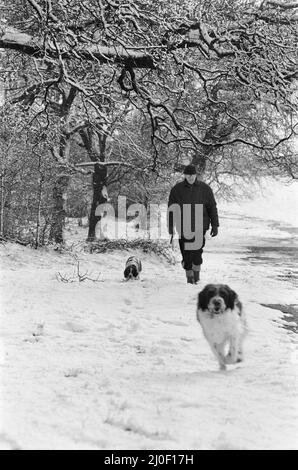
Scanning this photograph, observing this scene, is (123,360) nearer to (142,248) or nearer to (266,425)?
(266,425)

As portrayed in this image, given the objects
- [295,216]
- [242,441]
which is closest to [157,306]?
[242,441]

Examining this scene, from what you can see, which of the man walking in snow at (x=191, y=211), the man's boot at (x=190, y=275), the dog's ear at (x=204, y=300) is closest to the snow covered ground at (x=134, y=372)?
the man's boot at (x=190, y=275)

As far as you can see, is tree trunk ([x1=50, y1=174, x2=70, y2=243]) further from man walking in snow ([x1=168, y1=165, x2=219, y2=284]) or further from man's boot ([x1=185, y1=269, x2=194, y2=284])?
man walking in snow ([x1=168, y1=165, x2=219, y2=284])

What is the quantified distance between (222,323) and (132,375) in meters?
1.05

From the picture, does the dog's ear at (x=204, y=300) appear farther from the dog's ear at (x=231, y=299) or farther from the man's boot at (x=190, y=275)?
the man's boot at (x=190, y=275)

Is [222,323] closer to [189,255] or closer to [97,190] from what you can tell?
[189,255]

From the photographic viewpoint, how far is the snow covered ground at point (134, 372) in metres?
3.21

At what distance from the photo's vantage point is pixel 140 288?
31.0 feet

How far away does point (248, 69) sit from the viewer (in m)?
8.72

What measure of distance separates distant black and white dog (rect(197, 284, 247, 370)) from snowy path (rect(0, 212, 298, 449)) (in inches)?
7.1

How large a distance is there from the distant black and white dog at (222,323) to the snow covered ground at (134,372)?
17 cm

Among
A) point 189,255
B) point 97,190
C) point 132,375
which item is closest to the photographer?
point 132,375

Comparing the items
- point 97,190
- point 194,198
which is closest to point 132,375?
point 194,198

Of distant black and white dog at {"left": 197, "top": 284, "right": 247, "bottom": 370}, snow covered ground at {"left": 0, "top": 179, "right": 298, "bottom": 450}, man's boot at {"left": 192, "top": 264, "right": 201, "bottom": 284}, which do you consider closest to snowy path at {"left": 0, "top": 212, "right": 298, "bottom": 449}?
snow covered ground at {"left": 0, "top": 179, "right": 298, "bottom": 450}
